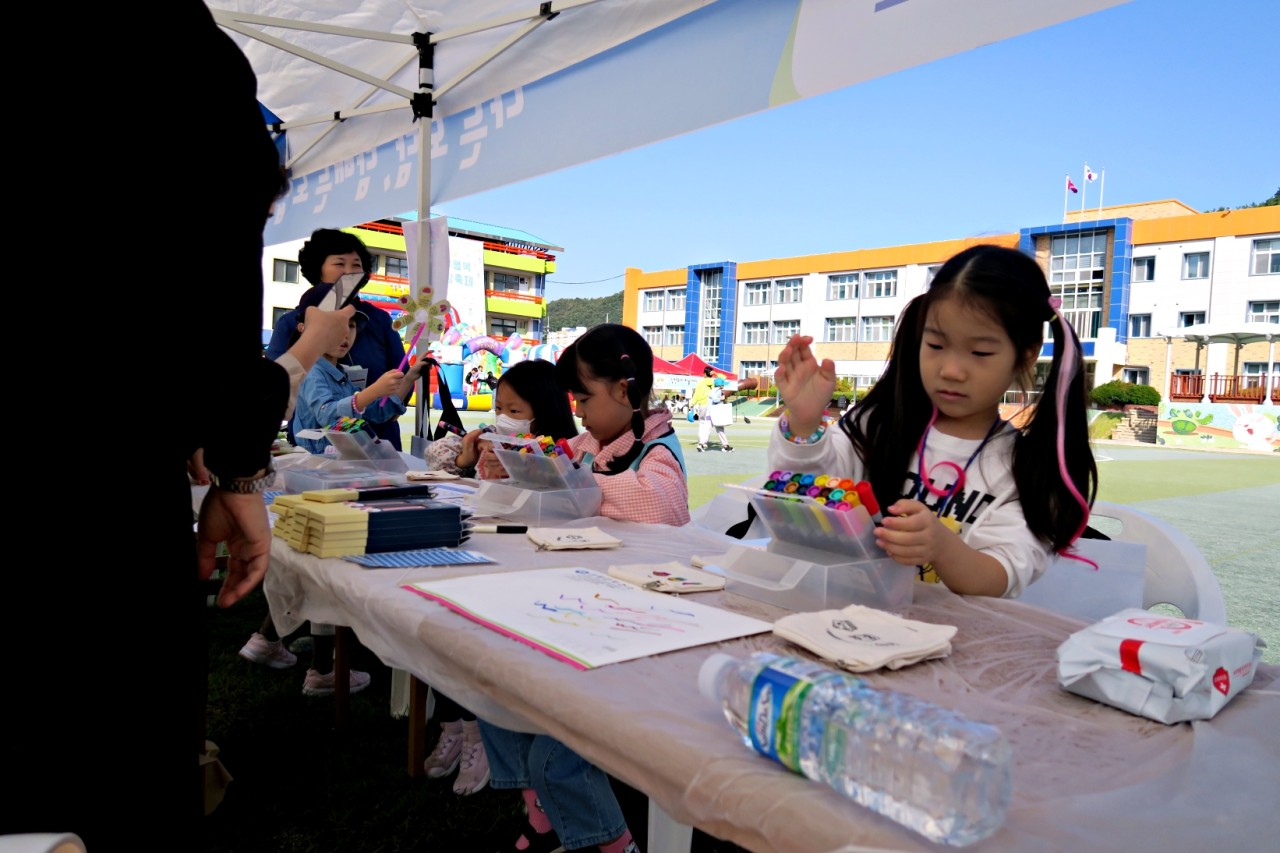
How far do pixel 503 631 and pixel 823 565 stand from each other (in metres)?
0.45

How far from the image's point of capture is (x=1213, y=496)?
8047 mm

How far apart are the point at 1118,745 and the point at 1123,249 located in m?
30.7

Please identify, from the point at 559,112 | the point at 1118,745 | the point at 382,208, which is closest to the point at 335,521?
the point at 1118,745

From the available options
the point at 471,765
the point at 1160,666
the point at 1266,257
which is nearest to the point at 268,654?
the point at 471,765

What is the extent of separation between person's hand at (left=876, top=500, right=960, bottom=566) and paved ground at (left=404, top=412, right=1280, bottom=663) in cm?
205

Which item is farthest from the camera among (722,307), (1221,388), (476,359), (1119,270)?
(722,307)

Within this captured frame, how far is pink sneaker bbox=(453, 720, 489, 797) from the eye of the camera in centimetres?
190

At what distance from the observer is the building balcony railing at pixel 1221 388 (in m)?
20.2

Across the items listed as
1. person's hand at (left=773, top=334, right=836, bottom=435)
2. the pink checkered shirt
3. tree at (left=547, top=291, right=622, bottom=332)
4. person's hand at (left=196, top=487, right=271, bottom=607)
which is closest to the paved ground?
the pink checkered shirt

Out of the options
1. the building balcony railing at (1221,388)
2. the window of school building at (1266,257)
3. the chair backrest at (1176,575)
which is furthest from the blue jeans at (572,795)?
the window of school building at (1266,257)

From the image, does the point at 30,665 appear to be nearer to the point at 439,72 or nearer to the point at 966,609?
the point at 966,609

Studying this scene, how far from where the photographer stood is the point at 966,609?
1147 mm

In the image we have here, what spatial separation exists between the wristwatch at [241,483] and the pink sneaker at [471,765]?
1208 mm

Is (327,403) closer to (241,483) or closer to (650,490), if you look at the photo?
(650,490)
